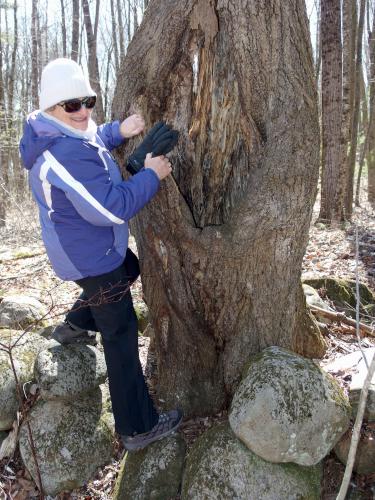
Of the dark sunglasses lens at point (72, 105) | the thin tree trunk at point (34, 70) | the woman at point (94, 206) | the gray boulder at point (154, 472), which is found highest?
the thin tree trunk at point (34, 70)

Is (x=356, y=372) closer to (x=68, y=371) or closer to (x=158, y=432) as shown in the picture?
(x=158, y=432)

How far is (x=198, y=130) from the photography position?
307cm

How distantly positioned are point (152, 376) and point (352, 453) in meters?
2.43

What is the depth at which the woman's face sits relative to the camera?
2.58m

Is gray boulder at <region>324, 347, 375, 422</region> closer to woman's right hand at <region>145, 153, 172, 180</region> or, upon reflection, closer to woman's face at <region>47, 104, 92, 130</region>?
woman's right hand at <region>145, 153, 172, 180</region>

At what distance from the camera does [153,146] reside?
2.78 meters

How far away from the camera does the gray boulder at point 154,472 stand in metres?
2.96

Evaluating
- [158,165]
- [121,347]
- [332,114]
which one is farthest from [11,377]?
[332,114]

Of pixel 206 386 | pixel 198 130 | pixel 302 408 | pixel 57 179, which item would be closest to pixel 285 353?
pixel 302 408

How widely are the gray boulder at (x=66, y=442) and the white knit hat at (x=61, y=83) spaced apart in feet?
7.65

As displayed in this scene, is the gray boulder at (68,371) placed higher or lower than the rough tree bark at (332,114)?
lower

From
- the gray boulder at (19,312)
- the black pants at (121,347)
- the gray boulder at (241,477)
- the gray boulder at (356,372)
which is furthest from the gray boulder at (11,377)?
the gray boulder at (356,372)

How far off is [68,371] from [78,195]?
1609mm

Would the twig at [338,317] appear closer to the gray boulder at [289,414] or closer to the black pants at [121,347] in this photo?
the gray boulder at [289,414]
